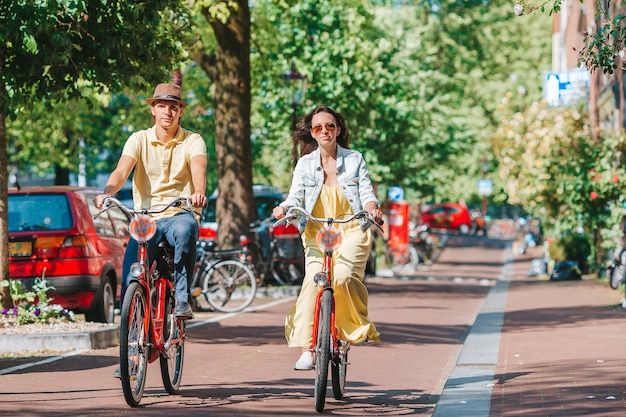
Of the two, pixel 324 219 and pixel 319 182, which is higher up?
pixel 319 182

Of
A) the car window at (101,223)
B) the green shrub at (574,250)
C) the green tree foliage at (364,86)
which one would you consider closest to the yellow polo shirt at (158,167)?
the car window at (101,223)

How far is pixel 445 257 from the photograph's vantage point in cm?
4591

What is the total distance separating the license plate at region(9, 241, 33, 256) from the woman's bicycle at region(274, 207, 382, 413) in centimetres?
593

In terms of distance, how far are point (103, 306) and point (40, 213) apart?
1189 millimetres

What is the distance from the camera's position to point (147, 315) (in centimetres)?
744

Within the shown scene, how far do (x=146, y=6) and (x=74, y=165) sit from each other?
69.8 ft

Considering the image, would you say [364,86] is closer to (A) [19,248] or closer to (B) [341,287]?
(A) [19,248]

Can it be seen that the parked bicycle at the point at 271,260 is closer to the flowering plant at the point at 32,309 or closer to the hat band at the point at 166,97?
the flowering plant at the point at 32,309

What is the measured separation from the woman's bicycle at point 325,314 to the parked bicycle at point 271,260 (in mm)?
12569

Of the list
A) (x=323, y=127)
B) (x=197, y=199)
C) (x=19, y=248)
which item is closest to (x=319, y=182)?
(x=323, y=127)

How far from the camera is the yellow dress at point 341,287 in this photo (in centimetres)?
762

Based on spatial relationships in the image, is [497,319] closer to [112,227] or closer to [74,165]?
[112,227]

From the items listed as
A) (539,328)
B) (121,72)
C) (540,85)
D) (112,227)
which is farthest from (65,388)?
(540,85)

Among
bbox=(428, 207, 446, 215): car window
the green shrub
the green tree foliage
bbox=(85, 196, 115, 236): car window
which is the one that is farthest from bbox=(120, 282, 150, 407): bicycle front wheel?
bbox=(428, 207, 446, 215): car window
